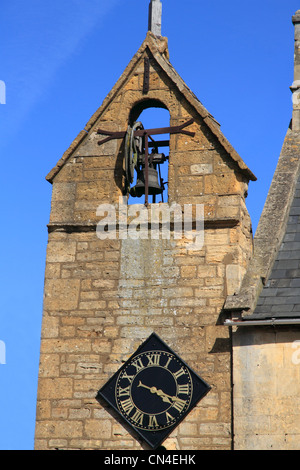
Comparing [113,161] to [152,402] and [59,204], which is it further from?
[152,402]

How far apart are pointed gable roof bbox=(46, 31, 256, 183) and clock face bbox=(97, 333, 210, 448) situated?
2.86 m

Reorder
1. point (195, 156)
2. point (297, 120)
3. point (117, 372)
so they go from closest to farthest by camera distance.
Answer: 1. point (117, 372)
2. point (195, 156)
3. point (297, 120)

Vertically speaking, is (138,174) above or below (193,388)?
above

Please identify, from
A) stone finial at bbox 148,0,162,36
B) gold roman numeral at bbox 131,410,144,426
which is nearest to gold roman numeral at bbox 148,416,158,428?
gold roman numeral at bbox 131,410,144,426

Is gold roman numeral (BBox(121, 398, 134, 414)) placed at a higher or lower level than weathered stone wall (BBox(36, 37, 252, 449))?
lower

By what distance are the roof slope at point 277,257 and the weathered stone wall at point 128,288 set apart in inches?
12.3

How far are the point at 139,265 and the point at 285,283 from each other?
6.57 feet

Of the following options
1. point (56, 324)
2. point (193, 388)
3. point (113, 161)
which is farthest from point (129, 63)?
point (193, 388)

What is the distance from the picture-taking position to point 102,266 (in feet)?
48.0

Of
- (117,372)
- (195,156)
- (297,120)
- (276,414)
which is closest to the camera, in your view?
(276,414)

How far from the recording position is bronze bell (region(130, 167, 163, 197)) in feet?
50.0

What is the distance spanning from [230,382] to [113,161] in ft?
12.1

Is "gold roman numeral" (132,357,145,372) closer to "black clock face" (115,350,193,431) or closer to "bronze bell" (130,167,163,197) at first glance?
"black clock face" (115,350,193,431)

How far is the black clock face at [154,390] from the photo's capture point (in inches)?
535
